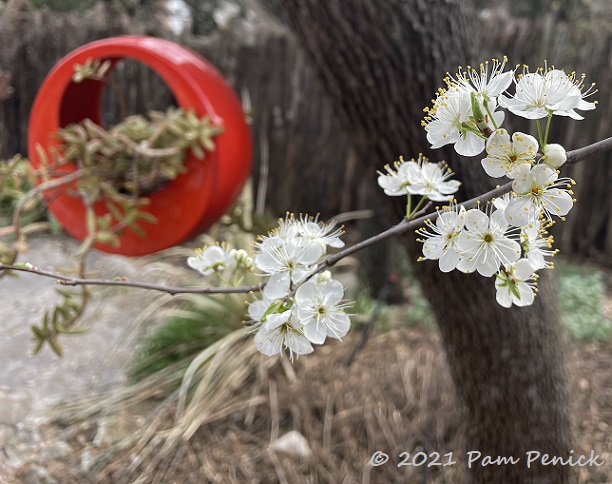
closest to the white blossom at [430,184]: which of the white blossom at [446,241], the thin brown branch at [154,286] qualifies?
the white blossom at [446,241]

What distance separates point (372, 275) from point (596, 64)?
5.09 feet

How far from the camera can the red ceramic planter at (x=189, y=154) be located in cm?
199

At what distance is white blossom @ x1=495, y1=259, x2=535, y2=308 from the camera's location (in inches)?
→ 23.3

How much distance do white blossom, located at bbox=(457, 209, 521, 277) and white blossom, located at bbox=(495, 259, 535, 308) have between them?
0.02m

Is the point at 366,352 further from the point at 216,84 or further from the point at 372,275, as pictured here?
the point at 216,84

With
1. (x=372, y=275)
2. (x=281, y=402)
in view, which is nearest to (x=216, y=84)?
(x=372, y=275)

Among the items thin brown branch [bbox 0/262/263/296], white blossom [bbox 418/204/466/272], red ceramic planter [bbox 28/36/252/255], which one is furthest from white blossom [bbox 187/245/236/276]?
red ceramic planter [bbox 28/36/252/255]

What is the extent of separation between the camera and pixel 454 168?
43.8 inches

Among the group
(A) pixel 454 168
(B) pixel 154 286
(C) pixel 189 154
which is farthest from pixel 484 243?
(C) pixel 189 154

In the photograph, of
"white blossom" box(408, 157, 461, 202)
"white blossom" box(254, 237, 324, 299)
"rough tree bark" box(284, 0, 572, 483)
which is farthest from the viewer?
"rough tree bark" box(284, 0, 572, 483)

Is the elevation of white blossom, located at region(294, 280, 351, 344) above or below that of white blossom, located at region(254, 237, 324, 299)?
below

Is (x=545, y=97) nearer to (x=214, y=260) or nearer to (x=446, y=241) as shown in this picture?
(x=446, y=241)

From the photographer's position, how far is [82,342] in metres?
2.22

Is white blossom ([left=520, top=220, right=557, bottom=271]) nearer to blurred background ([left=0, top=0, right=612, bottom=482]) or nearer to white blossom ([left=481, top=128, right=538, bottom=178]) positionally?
white blossom ([left=481, top=128, right=538, bottom=178])
